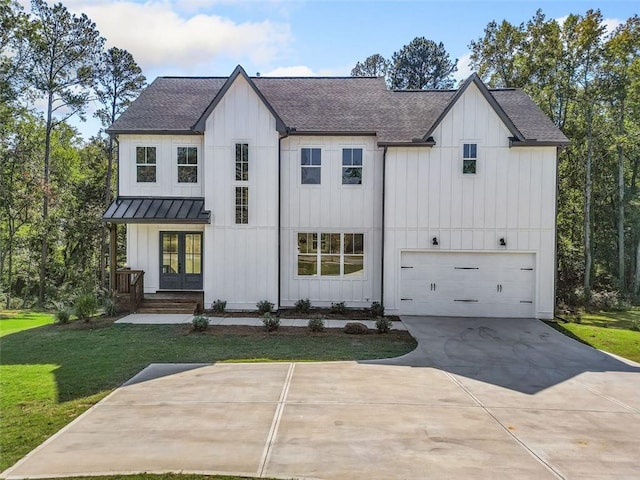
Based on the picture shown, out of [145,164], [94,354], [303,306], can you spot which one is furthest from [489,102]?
[94,354]

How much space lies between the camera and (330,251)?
16.0 m

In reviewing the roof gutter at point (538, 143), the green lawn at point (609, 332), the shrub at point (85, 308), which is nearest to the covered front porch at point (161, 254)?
the shrub at point (85, 308)

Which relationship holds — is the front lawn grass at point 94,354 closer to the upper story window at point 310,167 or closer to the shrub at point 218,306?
the shrub at point 218,306

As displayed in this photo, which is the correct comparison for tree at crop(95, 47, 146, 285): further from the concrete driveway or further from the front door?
the concrete driveway

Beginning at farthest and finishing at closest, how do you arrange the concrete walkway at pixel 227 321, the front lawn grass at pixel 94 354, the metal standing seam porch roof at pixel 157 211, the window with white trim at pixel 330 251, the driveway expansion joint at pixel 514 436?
the window with white trim at pixel 330 251, the metal standing seam porch roof at pixel 157 211, the concrete walkway at pixel 227 321, the front lawn grass at pixel 94 354, the driveway expansion joint at pixel 514 436

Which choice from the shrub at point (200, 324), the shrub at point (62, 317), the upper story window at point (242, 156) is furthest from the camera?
the upper story window at point (242, 156)

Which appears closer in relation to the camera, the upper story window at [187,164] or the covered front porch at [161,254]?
the covered front porch at [161,254]

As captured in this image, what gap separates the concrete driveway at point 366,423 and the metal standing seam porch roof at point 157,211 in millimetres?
7217

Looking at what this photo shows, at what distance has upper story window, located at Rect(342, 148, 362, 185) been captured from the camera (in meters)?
15.9

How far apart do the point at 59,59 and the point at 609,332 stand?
88.6 ft

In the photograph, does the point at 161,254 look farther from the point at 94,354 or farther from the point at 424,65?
the point at 424,65

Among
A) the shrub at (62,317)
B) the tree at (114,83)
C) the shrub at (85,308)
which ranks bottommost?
the shrub at (62,317)

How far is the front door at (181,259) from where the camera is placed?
1614 cm

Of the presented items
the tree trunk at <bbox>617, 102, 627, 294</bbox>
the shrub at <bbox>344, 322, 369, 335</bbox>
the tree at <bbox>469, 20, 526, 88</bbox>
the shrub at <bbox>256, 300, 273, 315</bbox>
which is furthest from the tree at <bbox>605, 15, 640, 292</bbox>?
the shrub at <bbox>256, 300, 273, 315</bbox>
